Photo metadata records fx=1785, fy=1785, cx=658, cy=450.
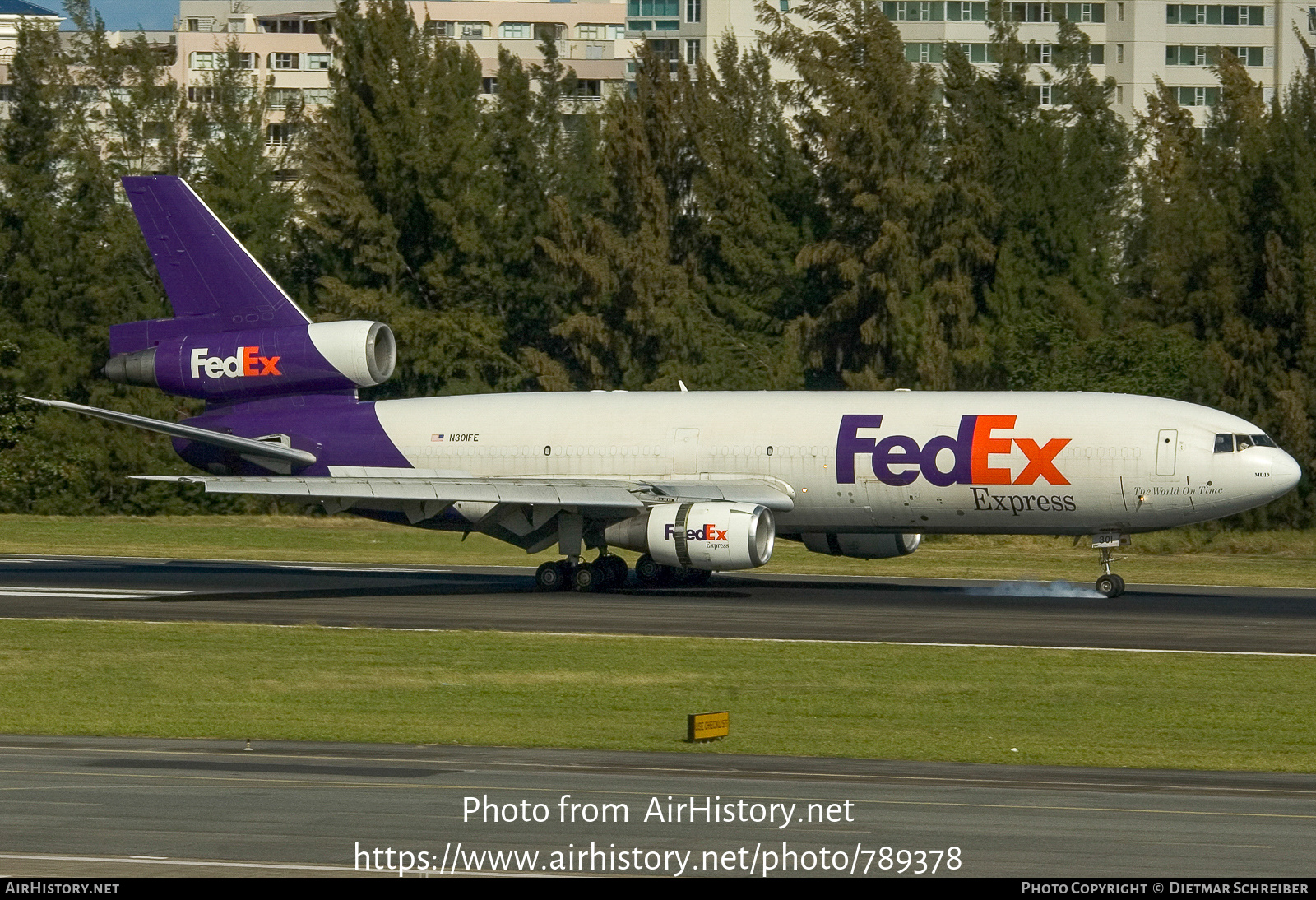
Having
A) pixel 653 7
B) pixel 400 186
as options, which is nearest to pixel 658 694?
pixel 400 186

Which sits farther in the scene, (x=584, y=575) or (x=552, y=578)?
(x=584, y=575)

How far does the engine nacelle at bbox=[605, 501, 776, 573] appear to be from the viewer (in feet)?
120

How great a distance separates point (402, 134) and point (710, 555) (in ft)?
165

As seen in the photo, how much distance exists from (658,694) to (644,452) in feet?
54.8

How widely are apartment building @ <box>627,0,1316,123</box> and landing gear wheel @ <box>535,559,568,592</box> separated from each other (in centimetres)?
10290

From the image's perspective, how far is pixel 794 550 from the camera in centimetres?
5394

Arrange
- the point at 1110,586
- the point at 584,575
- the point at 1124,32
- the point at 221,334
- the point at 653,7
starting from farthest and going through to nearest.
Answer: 1. the point at 653,7
2. the point at 1124,32
3. the point at 221,334
4. the point at 584,575
5. the point at 1110,586

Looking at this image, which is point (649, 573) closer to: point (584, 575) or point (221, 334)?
point (584, 575)

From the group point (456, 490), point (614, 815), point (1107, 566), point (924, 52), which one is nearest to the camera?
point (614, 815)

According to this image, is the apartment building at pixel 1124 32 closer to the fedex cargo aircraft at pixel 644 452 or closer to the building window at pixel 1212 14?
the building window at pixel 1212 14

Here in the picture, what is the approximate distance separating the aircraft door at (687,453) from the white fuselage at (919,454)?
26mm

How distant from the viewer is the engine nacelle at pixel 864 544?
1612 inches

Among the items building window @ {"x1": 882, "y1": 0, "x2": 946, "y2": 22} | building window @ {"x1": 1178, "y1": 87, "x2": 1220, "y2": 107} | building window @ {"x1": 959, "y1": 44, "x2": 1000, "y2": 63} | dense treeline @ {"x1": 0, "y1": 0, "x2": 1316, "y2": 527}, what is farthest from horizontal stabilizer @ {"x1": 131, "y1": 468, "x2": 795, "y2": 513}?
building window @ {"x1": 1178, "y1": 87, "x2": 1220, "y2": 107}

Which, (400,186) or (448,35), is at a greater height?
(448,35)
